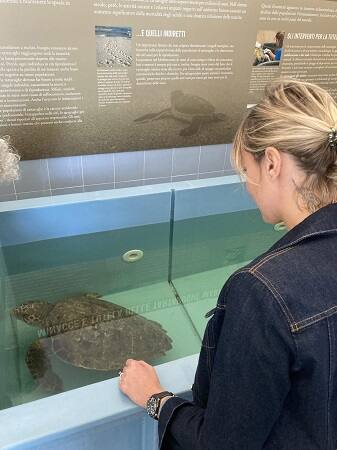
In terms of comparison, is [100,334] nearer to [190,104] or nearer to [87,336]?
[87,336]

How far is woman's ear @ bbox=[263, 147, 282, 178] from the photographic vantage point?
612 millimetres

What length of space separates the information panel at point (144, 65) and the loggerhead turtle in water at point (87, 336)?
0.85 metres

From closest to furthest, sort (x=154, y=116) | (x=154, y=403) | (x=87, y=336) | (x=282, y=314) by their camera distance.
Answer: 1. (x=282, y=314)
2. (x=154, y=403)
3. (x=87, y=336)
4. (x=154, y=116)

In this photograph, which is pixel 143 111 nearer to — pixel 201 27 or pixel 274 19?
pixel 201 27

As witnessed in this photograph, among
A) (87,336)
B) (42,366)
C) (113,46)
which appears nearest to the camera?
(42,366)

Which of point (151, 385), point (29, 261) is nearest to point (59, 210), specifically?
point (29, 261)

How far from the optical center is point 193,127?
6.92 feet

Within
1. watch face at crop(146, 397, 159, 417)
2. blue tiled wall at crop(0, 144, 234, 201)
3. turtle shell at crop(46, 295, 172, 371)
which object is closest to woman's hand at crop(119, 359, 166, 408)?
watch face at crop(146, 397, 159, 417)

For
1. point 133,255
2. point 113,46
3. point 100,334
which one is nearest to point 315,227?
point 100,334

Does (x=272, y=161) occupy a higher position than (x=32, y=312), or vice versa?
(x=272, y=161)

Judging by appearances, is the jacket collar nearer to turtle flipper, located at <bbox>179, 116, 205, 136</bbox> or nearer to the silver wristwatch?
the silver wristwatch

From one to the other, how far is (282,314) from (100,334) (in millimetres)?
988

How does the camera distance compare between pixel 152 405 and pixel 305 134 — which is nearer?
pixel 305 134

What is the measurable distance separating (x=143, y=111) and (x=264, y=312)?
1681mm
